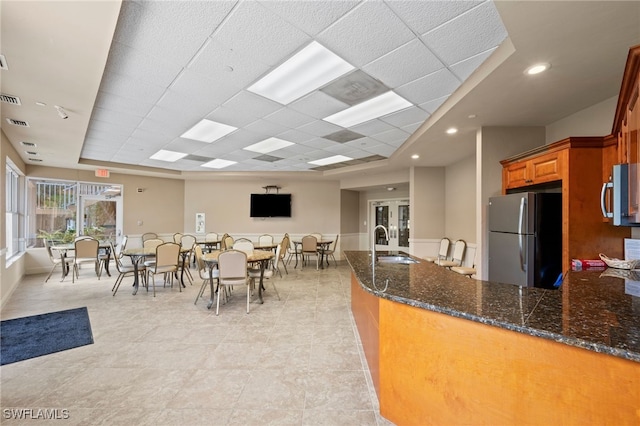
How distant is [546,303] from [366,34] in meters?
2.16

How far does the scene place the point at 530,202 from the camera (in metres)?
2.77

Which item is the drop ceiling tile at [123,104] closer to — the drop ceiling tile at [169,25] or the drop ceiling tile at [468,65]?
the drop ceiling tile at [169,25]

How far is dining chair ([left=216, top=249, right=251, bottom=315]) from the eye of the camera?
3.97m

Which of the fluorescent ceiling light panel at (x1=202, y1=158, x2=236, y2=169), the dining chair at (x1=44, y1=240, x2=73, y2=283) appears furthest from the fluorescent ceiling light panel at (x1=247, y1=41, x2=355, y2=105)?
the dining chair at (x1=44, y1=240, x2=73, y2=283)

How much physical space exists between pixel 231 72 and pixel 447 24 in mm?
1924

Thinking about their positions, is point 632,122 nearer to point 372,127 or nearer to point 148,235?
point 372,127

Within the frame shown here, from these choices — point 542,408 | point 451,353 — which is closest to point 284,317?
point 451,353

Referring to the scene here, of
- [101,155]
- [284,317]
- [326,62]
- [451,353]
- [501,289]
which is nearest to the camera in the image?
[451,353]

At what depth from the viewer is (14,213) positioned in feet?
18.5

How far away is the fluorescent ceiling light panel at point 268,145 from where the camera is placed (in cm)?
506

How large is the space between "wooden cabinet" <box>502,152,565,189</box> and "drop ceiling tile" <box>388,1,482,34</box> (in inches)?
69.9

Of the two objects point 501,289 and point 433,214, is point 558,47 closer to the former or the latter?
point 501,289

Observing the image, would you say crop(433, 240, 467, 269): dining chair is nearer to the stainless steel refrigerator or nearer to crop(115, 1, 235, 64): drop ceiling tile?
the stainless steel refrigerator

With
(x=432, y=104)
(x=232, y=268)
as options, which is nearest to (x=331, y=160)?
(x=432, y=104)
